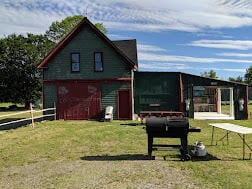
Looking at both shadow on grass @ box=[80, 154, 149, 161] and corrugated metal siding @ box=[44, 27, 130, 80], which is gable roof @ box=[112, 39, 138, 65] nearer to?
corrugated metal siding @ box=[44, 27, 130, 80]

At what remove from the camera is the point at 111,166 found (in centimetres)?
943

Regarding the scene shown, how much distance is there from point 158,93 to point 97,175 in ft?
59.1

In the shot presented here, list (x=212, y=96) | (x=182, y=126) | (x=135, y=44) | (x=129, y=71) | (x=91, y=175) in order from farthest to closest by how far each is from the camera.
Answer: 1. (x=212, y=96)
2. (x=135, y=44)
3. (x=129, y=71)
4. (x=182, y=126)
5. (x=91, y=175)

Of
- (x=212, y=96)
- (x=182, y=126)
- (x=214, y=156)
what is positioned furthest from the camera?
(x=212, y=96)

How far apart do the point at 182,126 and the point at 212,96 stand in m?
27.9

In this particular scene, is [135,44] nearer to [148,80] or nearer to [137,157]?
[148,80]

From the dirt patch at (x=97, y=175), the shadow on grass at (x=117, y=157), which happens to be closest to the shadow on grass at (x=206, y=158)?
the dirt patch at (x=97, y=175)

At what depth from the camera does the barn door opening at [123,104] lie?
25.2 meters

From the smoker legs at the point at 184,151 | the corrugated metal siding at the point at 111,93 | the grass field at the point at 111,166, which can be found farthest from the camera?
the corrugated metal siding at the point at 111,93

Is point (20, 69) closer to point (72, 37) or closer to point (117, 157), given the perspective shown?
point (72, 37)

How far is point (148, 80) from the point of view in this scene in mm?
26203

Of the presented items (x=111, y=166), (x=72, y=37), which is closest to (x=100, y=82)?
(x=72, y=37)

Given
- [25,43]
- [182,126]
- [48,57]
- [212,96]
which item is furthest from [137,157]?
[25,43]

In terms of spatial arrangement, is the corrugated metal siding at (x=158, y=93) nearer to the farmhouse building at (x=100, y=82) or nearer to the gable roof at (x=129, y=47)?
the farmhouse building at (x=100, y=82)
